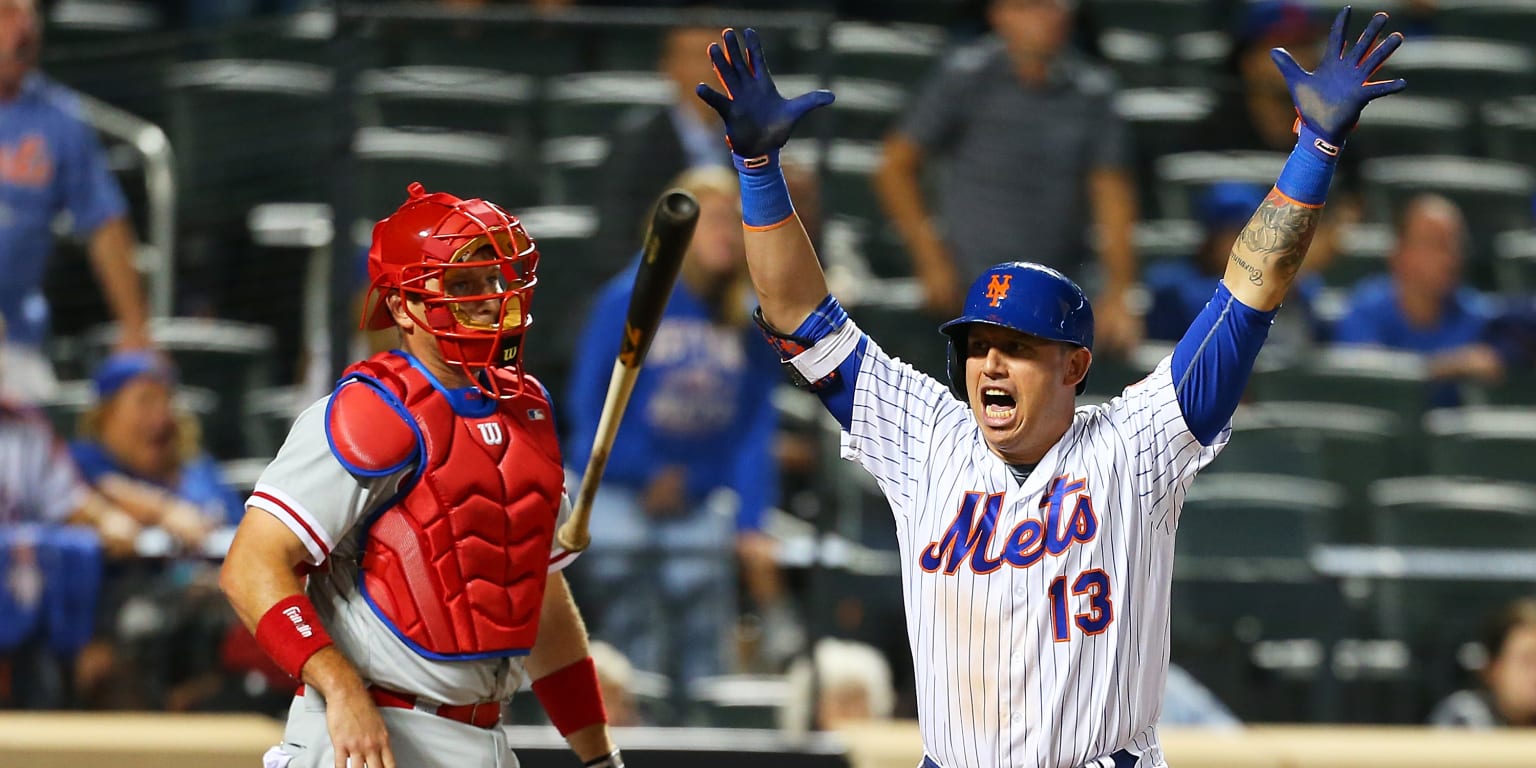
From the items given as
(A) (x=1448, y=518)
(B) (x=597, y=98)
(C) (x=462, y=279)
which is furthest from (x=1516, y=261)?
(C) (x=462, y=279)

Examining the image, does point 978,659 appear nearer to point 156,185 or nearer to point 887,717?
point 887,717

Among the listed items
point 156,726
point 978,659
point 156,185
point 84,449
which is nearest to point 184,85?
point 156,185

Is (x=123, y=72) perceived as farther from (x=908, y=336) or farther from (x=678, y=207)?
(x=678, y=207)

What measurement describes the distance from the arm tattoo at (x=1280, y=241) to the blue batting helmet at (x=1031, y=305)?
31 centimetres

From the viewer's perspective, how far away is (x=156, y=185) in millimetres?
6441

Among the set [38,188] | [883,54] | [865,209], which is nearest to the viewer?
[38,188]

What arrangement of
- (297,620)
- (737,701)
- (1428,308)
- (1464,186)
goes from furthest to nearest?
(1464,186), (1428,308), (737,701), (297,620)

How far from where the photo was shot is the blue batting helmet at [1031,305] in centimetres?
358

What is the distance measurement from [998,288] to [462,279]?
3.21ft

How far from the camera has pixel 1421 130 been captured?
29.7ft

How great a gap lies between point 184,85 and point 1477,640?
14.5ft

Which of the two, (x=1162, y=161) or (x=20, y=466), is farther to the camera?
(x=1162, y=161)

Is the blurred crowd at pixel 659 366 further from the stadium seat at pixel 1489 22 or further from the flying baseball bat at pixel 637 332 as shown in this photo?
the stadium seat at pixel 1489 22

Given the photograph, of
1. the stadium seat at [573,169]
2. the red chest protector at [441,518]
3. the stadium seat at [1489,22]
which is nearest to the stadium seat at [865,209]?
the stadium seat at [573,169]
